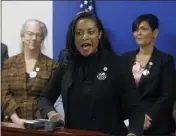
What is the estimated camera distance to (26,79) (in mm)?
3430

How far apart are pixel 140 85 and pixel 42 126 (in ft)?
5.28

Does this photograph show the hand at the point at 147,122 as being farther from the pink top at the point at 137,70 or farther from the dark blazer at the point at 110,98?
the dark blazer at the point at 110,98

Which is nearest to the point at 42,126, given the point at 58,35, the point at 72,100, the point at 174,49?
the point at 72,100

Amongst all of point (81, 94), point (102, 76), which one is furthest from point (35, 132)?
point (102, 76)

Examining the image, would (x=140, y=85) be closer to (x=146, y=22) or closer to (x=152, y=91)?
(x=152, y=91)

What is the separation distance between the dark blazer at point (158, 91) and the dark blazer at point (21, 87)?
78 centimetres

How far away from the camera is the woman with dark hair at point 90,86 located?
211 centimetres

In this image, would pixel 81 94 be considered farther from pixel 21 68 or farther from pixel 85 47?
pixel 21 68

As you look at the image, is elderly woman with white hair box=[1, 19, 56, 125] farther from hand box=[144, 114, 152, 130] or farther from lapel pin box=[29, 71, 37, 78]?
hand box=[144, 114, 152, 130]

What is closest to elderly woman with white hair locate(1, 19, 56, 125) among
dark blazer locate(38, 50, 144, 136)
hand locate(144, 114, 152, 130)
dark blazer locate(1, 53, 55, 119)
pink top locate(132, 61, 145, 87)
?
dark blazer locate(1, 53, 55, 119)

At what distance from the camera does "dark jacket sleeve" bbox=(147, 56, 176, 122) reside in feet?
11.1

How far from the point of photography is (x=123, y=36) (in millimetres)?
4391

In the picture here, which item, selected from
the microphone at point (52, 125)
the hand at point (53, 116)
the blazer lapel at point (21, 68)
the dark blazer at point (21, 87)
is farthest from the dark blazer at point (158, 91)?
the microphone at point (52, 125)

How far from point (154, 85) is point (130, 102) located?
1.43 m
